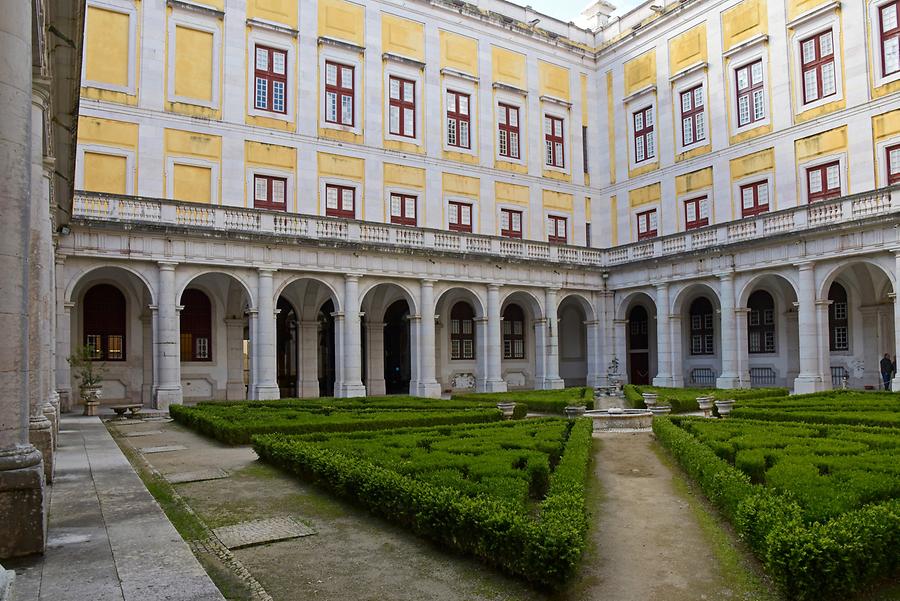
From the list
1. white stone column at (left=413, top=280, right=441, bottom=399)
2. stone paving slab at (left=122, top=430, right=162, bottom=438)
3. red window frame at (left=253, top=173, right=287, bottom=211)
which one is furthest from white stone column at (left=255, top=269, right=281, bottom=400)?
stone paving slab at (left=122, top=430, right=162, bottom=438)

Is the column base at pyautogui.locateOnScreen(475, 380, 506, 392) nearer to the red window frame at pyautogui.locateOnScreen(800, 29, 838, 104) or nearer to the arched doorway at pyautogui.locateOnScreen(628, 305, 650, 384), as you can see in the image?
the arched doorway at pyautogui.locateOnScreen(628, 305, 650, 384)

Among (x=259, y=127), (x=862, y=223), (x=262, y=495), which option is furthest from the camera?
(x=259, y=127)

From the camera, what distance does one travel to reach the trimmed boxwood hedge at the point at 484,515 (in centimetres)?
579

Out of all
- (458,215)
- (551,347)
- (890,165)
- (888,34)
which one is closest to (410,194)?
(458,215)

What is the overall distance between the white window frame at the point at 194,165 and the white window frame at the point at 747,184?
77.3 feet

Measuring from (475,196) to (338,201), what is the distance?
7.48 metres

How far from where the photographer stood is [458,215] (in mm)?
35438

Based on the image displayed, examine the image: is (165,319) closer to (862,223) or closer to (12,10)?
(12,10)

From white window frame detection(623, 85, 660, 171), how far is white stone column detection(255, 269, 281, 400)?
2121 centimetres

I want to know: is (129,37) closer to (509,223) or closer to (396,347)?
(509,223)

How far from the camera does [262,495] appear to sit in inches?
384

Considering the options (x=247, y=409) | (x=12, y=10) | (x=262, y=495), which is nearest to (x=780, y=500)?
(x=262, y=495)

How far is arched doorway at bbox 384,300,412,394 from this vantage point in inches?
1516

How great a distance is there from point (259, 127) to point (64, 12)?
20.5 metres
